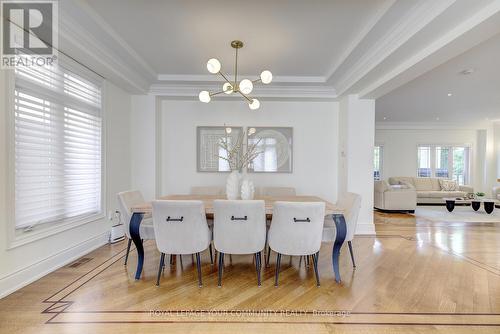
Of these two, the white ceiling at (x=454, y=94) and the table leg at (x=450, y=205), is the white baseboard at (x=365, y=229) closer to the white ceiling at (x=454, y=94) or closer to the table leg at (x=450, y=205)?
the white ceiling at (x=454, y=94)

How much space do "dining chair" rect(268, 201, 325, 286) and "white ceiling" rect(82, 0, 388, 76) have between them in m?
1.81

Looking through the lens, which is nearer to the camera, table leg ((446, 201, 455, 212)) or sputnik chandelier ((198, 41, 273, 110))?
sputnik chandelier ((198, 41, 273, 110))

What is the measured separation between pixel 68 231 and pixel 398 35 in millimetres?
4229

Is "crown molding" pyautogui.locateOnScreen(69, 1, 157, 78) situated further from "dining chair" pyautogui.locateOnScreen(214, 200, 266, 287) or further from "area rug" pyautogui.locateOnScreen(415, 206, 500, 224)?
"area rug" pyautogui.locateOnScreen(415, 206, 500, 224)

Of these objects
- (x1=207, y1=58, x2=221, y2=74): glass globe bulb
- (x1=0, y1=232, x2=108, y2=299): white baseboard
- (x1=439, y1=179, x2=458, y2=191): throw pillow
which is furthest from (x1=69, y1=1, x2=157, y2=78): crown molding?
(x1=439, y1=179, x2=458, y2=191): throw pillow

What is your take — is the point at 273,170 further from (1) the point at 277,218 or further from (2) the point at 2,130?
(2) the point at 2,130

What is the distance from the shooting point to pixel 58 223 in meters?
2.84

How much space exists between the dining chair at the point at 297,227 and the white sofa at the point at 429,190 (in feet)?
18.8

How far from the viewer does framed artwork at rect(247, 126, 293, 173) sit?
4.71 metres

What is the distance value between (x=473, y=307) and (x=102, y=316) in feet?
→ 9.82

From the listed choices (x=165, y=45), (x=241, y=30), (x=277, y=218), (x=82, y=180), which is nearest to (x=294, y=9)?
(x=241, y=30)

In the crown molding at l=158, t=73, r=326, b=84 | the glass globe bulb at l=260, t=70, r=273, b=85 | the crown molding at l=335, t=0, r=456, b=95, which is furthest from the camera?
the crown molding at l=158, t=73, r=326, b=84

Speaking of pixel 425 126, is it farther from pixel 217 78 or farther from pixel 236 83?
pixel 236 83

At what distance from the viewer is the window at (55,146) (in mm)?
2391
